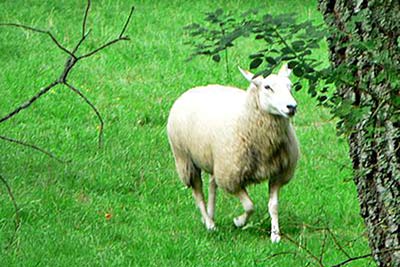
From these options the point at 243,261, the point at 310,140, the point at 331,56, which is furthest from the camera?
the point at 310,140

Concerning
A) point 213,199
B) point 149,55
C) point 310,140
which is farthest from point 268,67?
point 149,55

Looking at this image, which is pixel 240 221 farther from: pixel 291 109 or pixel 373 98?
pixel 373 98

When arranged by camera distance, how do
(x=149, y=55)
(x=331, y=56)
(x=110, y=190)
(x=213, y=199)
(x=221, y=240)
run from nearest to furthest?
(x=331, y=56), (x=221, y=240), (x=213, y=199), (x=110, y=190), (x=149, y=55)

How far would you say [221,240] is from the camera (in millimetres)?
8719

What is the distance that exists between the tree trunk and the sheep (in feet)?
13.2

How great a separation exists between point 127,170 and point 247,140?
7.04 feet

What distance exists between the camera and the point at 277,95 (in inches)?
336

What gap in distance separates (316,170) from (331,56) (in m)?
6.42

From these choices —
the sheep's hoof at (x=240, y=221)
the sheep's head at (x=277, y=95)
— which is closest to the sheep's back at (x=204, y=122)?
the sheep's head at (x=277, y=95)

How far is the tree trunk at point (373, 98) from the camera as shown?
3.80 metres

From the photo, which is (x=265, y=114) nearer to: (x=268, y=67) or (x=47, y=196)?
(x=47, y=196)

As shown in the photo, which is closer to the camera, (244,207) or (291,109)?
→ (291,109)

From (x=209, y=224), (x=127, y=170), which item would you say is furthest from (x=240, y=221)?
(x=127, y=170)

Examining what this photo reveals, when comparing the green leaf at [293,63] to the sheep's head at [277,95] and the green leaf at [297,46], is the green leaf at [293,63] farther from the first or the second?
the sheep's head at [277,95]
